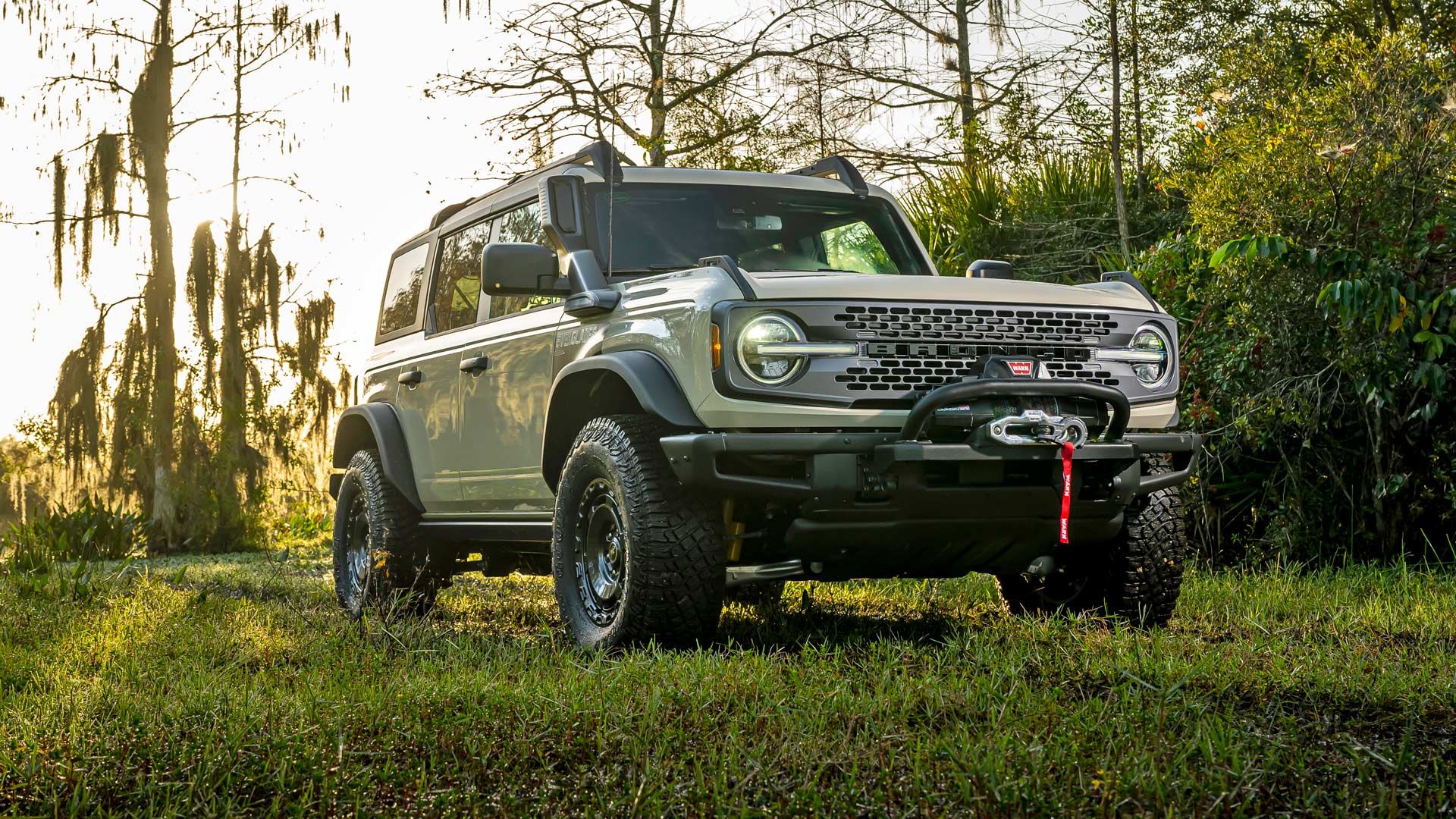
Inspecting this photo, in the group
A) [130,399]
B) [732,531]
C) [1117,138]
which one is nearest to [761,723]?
[732,531]

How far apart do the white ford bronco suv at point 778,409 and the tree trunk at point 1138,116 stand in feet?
20.2

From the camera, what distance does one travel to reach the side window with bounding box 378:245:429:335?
778 cm

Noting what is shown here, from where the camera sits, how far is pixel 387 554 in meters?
7.07

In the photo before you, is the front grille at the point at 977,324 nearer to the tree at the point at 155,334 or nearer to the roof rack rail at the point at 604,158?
the roof rack rail at the point at 604,158

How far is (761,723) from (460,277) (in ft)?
13.2

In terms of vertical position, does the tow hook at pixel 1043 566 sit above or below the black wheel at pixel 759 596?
above

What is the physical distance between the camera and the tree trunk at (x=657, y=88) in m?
15.4

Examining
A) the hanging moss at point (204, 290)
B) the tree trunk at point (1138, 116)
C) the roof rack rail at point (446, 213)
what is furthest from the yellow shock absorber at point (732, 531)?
the hanging moss at point (204, 290)

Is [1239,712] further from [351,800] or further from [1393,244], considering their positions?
[1393,244]

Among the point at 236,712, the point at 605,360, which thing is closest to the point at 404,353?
the point at 605,360

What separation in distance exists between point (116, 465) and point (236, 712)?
16730mm

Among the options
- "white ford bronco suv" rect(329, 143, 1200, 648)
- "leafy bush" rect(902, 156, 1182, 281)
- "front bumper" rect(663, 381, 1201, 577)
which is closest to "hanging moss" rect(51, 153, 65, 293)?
"leafy bush" rect(902, 156, 1182, 281)

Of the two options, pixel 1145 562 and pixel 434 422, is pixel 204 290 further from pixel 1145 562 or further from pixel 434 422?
pixel 1145 562

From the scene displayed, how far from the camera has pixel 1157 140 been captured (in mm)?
12445
